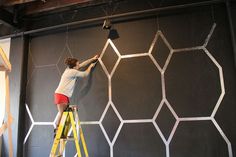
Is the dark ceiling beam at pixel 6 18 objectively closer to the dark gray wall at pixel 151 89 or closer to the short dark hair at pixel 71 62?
the dark gray wall at pixel 151 89

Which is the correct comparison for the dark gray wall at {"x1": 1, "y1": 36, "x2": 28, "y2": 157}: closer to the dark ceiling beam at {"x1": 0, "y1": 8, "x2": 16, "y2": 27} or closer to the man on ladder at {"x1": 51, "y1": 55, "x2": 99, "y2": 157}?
the dark ceiling beam at {"x1": 0, "y1": 8, "x2": 16, "y2": 27}

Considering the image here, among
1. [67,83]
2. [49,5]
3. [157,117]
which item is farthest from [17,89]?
[157,117]

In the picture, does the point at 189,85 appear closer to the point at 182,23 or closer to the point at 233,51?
the point at 233,51

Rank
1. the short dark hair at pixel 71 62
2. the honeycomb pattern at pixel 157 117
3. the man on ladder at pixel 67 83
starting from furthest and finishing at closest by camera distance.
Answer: the short dark hair at pixel 71 62
the man on ladder at pixel 67 83
the honeycomb pattern at pixel 157 117

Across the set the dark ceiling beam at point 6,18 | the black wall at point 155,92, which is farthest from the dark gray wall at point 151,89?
the dark ceiling beam at point 6,18

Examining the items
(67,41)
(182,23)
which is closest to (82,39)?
(67,41)

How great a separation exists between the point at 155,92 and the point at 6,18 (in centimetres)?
237

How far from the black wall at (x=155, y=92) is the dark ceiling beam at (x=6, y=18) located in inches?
35.8

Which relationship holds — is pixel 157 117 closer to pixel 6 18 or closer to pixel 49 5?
pixel 49 5

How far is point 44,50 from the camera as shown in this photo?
10.6 ft

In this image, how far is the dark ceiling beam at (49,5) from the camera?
3.01 metres

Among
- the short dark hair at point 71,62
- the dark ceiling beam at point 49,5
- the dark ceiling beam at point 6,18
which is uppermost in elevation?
the dark ceiling beam at point 49,5

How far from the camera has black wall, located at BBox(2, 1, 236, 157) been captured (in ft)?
7.66

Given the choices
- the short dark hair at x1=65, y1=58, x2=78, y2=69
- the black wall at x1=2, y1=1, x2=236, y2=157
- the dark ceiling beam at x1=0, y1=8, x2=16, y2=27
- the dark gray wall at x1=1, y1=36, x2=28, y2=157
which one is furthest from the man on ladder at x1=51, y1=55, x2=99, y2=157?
the dark ceiling beam at x1=0, y1=8, x2=16, y2=27
